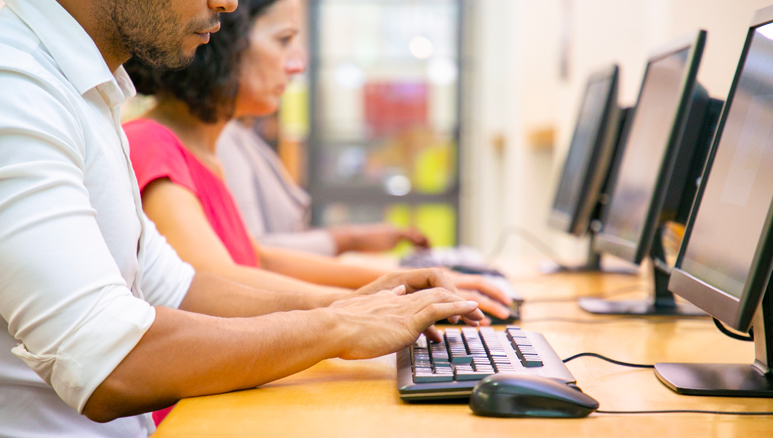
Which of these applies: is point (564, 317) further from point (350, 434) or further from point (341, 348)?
point (350, 434)

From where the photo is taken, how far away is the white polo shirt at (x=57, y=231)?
1.89 ft

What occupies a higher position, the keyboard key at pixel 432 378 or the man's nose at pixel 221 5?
the man's nose at pixel 221 5

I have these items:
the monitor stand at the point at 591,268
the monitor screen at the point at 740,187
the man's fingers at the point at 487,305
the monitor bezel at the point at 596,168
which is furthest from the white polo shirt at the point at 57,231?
the monitor stand at the point at 591,268

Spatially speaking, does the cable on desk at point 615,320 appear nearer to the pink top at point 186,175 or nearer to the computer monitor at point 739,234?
the computer monitor at point 739,234

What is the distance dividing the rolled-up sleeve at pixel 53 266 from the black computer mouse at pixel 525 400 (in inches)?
13.4

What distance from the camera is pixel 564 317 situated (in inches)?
46.3

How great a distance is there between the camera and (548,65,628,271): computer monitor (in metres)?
1.57

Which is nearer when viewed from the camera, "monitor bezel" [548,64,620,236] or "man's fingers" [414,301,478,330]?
"man's fingers" [414,301,478,330]

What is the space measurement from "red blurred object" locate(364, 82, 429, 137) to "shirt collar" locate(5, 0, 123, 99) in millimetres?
3861

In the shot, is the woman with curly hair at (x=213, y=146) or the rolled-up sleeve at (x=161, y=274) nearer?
the rolled-up sleeve at (x=161, y=274)

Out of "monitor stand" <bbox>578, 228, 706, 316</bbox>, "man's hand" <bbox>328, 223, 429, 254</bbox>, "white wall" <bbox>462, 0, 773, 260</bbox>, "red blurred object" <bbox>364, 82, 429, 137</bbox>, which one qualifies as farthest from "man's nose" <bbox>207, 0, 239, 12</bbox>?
"red blurred object" <bbox>364, 82, 429, 137</bbox>

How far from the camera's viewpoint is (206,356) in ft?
2.19

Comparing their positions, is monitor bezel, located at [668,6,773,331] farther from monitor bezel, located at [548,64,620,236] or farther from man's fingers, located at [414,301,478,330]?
monitor bezel, located at [548,64,620,236]

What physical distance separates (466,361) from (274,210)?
5.62 ft
